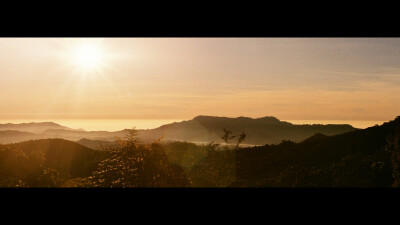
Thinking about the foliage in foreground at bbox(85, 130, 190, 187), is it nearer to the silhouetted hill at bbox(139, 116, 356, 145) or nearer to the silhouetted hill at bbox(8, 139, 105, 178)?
the silhouetted hill at bbox(8, 139, 105, 178)

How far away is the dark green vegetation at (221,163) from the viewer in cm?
888

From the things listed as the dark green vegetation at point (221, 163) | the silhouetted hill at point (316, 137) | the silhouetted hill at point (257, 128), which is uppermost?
the silhouetted hill at point (257, 128)

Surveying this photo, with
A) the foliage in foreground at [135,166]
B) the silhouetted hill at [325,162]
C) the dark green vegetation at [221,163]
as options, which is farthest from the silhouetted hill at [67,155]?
the foliage in foreground at [135,166]

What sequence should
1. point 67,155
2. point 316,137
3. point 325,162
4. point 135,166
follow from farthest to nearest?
point 316,137, point 67,155, point 325,162, point 135,166

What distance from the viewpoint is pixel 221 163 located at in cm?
1468

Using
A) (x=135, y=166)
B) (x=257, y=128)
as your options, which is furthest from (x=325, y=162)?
(x=257, y=128)

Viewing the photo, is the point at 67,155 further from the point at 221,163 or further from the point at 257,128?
the point at 257,128

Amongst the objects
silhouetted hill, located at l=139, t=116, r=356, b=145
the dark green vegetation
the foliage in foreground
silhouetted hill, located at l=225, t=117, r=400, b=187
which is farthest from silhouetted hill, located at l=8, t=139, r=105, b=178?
silhouetted hill, located at l=139, t=116, r=356, b=145

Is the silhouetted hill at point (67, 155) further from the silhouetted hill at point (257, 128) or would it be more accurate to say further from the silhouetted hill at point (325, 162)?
the silhouetted hill at point (257, 128)

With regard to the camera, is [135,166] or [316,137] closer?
[135,166]

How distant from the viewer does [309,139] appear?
755 inches

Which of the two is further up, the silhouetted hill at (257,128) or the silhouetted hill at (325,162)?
the silhouetted hill at (257,128)

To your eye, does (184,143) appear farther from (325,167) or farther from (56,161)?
(325,167)
